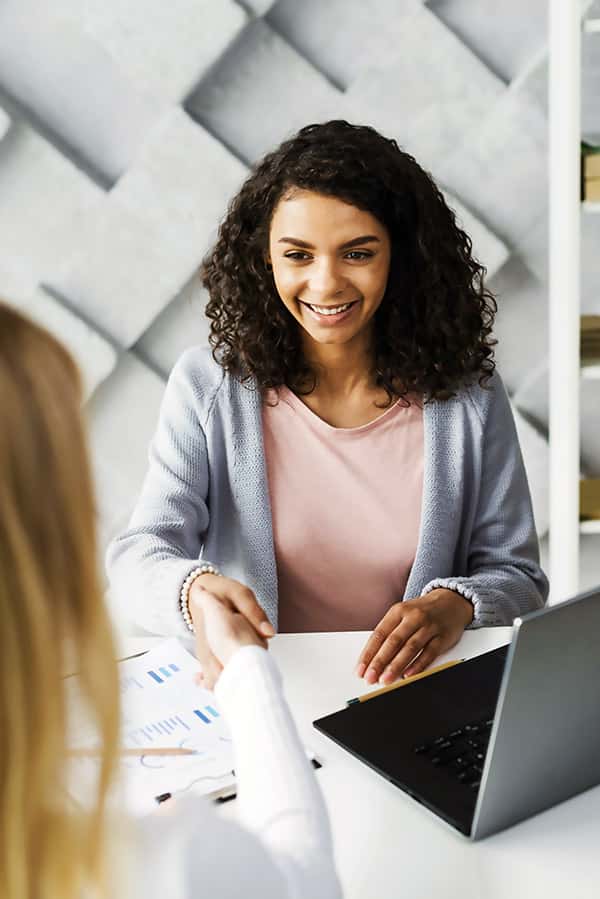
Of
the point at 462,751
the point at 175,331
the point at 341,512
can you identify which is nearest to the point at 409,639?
the point at 462,751

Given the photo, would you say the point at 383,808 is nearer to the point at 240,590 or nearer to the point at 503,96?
the point at 240,590

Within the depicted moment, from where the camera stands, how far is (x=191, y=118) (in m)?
1.71

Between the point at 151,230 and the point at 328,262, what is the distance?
2.09 ft

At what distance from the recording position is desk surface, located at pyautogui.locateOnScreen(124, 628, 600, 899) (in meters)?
0.65

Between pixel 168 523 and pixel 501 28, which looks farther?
pixel 501 28

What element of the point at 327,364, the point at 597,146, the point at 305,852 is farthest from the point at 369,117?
the point at 305,852

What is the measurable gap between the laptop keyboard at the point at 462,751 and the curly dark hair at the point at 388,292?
529mm

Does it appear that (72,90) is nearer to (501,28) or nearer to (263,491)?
(501,28)

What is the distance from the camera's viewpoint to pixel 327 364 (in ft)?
4.23

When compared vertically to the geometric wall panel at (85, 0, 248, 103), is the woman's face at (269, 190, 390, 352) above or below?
below

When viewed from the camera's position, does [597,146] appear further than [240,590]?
Yes

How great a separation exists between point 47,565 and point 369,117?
55.7 inches

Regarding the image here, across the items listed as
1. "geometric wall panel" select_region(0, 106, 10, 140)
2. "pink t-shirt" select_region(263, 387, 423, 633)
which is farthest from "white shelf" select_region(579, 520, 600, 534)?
"geometric wall panel" select_region(0, 106, 10, 140)

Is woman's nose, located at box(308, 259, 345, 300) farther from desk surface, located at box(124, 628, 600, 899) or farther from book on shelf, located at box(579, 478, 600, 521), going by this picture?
book on shelf, located at box(579, 478, 600, 521)
